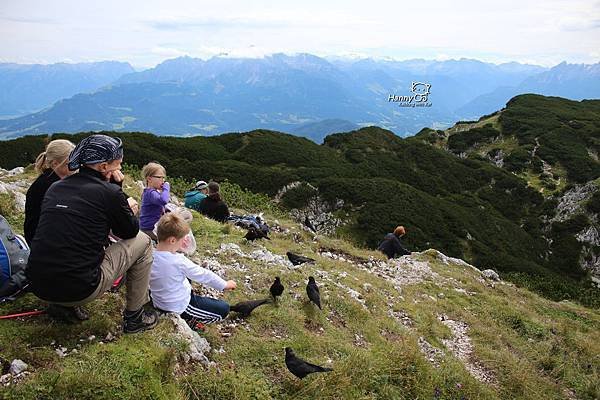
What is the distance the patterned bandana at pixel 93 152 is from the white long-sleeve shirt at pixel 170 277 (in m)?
1.88

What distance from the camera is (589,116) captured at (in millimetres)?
89188

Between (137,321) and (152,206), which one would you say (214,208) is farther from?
(137,321)

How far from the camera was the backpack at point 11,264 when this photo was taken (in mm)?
5926

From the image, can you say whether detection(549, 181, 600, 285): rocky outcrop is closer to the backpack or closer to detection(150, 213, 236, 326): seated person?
detection(150, 213, 236, 326): seated person

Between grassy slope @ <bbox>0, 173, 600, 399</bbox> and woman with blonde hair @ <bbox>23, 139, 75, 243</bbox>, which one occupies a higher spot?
woman with blonde hair @ <bbox>23, 139, 75, 243</bbox>

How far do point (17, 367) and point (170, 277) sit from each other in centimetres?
225

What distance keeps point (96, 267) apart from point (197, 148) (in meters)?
50.2

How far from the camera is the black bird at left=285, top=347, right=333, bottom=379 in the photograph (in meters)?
6.14

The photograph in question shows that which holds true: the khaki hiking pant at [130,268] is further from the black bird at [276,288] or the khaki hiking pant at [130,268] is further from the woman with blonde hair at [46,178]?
the black bird at [276,288]

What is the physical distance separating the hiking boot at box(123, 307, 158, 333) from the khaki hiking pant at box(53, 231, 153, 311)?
4.1 inches

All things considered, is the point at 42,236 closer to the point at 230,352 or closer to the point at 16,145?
the point at 230,352

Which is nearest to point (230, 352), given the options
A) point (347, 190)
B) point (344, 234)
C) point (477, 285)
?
point (477, 285)

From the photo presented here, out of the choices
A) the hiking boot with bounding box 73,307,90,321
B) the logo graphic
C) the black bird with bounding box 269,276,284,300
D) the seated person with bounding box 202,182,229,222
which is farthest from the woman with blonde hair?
the logo graphic

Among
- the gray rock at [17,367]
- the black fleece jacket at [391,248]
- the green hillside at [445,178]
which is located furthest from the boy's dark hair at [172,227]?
the green hillside at [445,178]
